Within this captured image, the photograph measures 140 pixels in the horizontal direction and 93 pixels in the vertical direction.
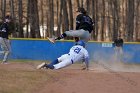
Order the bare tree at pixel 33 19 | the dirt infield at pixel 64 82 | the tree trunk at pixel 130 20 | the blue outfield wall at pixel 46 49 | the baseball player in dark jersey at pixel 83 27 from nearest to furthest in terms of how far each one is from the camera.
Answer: the dirt infield at pixel 64 82 < the baseball player in dark jersey at pixel 83 27 < the blue outfield wall at pixel 46 49 < the bare tree at pixel 33 19 < the tree trunk at pixel 130 20

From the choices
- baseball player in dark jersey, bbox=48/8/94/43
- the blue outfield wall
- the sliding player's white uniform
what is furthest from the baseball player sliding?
the blue outfield wall

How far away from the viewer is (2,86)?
10.3 meters

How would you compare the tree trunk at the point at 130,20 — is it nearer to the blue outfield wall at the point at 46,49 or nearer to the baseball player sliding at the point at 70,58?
the blue outfield wall at the point at 46,49

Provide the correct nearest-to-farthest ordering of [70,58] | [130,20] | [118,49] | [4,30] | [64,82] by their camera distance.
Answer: [64,82] → [70,58] → [4,30] → [118,49] → [130,20]

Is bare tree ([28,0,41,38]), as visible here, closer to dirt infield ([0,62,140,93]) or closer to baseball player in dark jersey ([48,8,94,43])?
baseball player in dark jersey ([48,8,94,43])

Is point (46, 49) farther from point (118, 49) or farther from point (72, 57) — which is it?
point (72, 57)

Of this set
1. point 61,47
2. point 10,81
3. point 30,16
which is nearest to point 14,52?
point 61,47

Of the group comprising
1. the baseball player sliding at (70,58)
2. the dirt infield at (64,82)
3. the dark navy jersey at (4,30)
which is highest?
the dark navy jersey at (4,30)

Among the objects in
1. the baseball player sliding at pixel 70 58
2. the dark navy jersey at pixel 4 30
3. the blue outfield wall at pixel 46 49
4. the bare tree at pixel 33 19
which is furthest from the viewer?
the bare tree at pixel 33 19

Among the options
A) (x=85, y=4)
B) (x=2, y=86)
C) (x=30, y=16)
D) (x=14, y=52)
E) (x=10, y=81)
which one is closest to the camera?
(x=2, y=86)

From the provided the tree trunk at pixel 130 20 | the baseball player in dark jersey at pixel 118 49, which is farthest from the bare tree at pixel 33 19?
the baseball player in dark jersey at pixel 118 49

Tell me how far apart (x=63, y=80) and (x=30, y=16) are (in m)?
Result: 25.3

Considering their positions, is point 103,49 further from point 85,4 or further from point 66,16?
A: point 85,4

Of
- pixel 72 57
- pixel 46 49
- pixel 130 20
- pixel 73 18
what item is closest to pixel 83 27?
pixel 72 57
